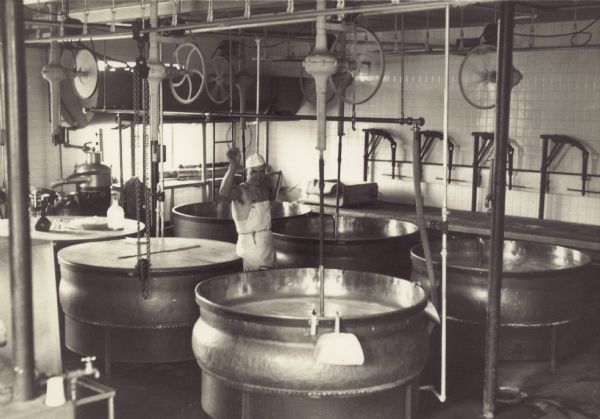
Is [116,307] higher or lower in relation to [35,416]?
lower

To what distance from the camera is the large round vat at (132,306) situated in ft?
18.4

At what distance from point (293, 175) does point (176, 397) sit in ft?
23.1

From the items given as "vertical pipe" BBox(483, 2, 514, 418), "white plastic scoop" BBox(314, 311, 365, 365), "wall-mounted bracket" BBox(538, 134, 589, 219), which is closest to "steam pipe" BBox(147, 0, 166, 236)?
"vertical pipe" BBox(483, 2, 514, 418)

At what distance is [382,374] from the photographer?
4.21 metres

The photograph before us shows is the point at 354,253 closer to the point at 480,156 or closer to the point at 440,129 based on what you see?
the point at 480,156

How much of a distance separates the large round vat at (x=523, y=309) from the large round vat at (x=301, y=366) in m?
1.42

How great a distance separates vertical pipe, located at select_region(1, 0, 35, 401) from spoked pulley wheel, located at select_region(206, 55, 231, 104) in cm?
751

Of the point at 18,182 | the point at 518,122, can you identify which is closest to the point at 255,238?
the point at 18,182

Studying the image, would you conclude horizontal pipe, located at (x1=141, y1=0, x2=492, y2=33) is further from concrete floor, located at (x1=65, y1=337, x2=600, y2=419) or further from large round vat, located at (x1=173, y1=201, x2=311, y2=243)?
large round vat, located at (x1=173, y1=201, x2=311, y2=243)

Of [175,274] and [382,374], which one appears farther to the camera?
[175,274]

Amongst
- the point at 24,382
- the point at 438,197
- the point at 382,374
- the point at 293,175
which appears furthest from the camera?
the point at 293,175

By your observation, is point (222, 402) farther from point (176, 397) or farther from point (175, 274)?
point (175, 274)

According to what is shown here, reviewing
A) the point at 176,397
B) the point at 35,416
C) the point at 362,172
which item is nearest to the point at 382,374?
the point at 176,397

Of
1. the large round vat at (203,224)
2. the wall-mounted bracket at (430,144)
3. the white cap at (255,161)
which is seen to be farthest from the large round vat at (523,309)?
the wall-mounted bracket at (430,144)
